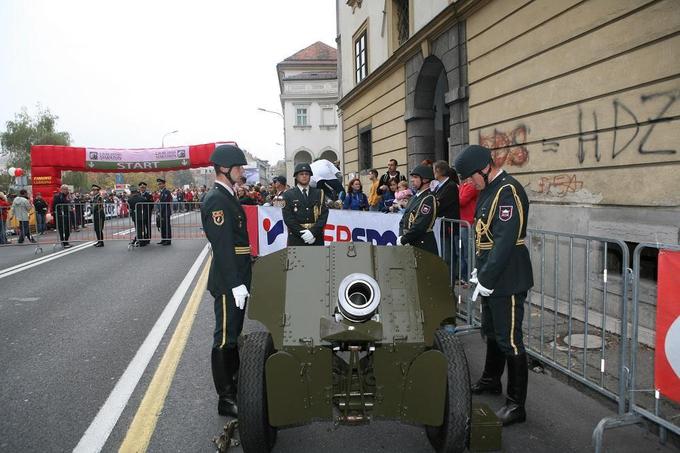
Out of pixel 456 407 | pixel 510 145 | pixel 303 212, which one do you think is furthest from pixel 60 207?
Answer: pixel 456 407

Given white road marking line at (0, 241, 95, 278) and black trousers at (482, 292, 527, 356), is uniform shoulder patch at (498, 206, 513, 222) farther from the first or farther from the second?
white road marking line at (0, 241, 95, 278)

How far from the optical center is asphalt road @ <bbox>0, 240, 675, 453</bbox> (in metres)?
3.26

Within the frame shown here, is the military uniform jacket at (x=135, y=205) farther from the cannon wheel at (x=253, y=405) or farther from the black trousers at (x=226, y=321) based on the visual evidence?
the cannon wheel at (x=253, y=405)

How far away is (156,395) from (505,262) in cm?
283

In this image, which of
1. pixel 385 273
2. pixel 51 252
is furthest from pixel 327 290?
pixel 51 252

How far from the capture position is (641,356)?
4.65 meters

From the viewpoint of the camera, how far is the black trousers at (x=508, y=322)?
11.8 ft

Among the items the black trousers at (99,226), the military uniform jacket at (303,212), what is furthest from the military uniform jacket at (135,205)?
the military uniform jacket at (303,212)

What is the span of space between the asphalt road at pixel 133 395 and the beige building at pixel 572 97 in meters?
2.52

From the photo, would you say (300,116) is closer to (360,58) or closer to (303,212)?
(360,58)

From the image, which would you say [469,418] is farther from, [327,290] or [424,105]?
[424,105]

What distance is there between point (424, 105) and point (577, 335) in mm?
9101

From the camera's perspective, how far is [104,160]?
1984 centimetres

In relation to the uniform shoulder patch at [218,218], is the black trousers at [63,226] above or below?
below
